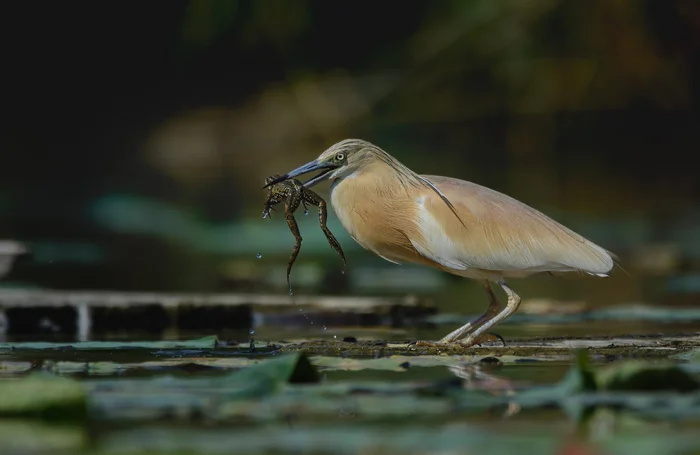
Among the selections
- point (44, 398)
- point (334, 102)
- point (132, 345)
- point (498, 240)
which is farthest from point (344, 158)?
point (334, 102)

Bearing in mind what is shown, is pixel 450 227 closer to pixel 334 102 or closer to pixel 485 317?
pixel 485 317

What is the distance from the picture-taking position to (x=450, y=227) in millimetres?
6270

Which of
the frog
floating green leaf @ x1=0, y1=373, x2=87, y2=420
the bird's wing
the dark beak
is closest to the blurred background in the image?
the frog

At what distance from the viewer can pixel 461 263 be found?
20.5 feet

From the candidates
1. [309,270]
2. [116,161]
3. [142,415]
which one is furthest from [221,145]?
[142,415]

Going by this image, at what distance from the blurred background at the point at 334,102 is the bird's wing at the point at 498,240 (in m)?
9.89

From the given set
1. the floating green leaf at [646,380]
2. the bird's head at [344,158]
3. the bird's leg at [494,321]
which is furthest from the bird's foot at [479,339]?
the floating green leaf at [646,380]

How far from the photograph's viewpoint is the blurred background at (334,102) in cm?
1747

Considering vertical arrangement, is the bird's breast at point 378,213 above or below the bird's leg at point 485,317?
above

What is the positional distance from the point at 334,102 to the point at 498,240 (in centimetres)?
1298

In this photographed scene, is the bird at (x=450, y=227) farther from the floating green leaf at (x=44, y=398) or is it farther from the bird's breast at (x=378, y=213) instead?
the floating green leaf at (x=44, y=398)

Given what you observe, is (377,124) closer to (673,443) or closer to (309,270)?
(309,270)

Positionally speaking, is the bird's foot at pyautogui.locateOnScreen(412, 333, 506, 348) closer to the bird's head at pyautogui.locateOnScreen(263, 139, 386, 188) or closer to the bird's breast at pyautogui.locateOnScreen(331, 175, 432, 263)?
the bird's breast at pyautogui.locateOnScreen(331, 175, 432, 263)

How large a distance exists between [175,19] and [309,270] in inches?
300
